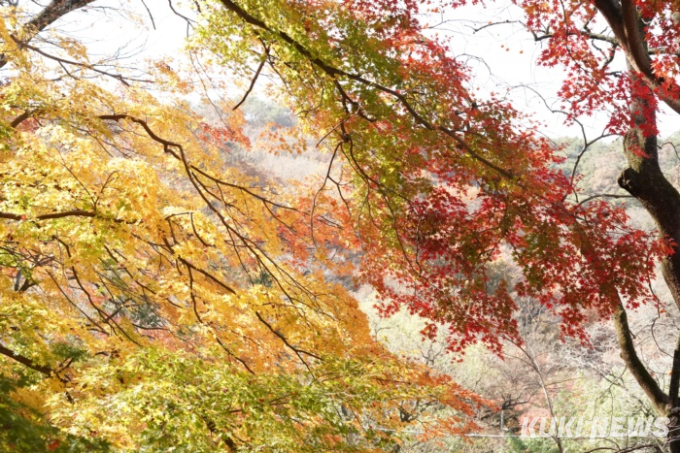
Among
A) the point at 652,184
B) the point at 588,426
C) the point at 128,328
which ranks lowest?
the point at 128,328

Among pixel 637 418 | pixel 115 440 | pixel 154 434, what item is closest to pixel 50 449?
pixel 154 434

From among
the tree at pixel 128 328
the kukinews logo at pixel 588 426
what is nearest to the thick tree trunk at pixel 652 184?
the tree at pixel 128 328

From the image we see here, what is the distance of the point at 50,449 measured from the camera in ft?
7.82

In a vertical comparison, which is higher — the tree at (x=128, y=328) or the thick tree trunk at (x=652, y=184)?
the thick tree trunk at (x=652, y=184)

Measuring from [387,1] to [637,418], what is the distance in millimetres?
9860

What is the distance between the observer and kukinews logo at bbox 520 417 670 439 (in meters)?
10.7

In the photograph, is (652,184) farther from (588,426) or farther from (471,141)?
(588,426)

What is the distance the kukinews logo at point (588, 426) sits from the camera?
10.7 m

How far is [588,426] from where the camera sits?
518 inches

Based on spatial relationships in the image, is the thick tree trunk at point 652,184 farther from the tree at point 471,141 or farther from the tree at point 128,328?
the tree at point 128,328

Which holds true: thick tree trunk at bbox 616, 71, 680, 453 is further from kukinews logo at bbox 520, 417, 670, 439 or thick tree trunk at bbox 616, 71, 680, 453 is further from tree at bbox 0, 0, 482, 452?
kukinews logo at bbox 520, 417, 670, 439

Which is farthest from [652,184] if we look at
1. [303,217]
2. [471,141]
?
[303,217]

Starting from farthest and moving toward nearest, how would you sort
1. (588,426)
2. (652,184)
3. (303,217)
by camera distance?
1. (588,426)
2. (303,217)
3. (652,184)

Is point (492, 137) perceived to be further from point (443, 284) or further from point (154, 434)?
point (154, 434)
